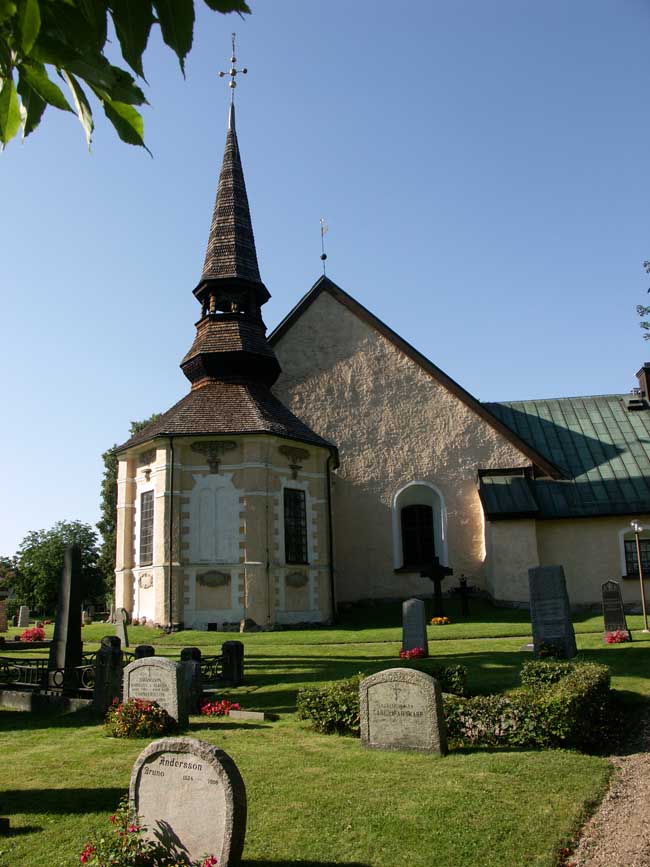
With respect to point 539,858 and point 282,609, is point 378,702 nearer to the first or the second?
point 539,858

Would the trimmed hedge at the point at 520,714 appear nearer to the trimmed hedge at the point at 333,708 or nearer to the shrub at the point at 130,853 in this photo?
the trimmed hedge at the point at 333,708

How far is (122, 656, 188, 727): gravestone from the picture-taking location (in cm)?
1055

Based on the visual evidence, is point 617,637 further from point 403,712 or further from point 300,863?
point 300,863

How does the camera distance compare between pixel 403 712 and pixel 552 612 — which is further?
pixel 552 612

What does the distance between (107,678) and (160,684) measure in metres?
1.38

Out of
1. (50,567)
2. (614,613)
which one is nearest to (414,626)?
(614,613)

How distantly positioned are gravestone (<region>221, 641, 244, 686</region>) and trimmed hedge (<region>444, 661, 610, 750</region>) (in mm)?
5353

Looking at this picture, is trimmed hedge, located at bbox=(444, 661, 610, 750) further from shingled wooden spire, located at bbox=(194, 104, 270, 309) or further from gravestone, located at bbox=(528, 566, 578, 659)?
shingled wooden spire, located at bbox=(194, 104, 270, 309)

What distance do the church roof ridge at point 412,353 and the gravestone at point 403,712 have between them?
2130cm

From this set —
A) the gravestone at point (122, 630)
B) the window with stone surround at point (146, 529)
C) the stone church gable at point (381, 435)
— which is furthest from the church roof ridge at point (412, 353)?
the gravestone at point (122, 630)

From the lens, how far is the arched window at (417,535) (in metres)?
29.5

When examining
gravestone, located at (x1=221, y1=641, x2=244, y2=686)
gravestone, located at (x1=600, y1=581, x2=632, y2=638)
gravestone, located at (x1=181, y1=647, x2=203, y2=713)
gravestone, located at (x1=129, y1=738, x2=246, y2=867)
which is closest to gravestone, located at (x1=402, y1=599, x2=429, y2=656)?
gravestone, located at (x1=221, y1=641, x2=244, y2=686)

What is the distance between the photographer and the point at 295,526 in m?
25.5

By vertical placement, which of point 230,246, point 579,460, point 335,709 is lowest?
point 335,709
